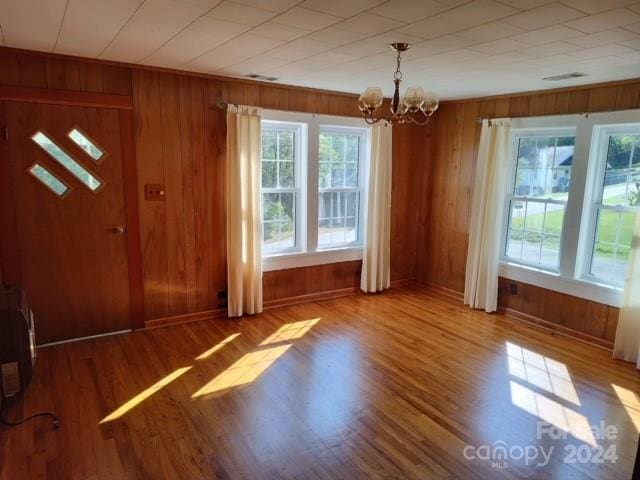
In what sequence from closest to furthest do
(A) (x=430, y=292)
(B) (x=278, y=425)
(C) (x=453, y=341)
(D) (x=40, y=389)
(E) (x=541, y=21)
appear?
(E) (x=541, y=21) → (B) (x=278, y=425) → (D) (x=40, y=389) → (C) (x=453, y=341) → (A) (x=430, y=292)

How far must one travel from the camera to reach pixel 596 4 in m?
2.00

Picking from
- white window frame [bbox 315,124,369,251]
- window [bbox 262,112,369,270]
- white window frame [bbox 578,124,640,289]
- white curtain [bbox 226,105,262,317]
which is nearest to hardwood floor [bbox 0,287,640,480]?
white curtain [bbox 226,105,262,317]

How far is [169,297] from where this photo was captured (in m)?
4.23

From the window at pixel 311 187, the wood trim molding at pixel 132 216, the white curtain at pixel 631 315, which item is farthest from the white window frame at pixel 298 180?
the white curtain at pixel 631 315

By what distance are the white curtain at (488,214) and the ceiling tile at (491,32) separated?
7.23 ft

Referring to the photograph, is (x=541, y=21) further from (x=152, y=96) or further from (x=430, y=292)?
(x=430, y=292)

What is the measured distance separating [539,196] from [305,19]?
Result: 3323mm

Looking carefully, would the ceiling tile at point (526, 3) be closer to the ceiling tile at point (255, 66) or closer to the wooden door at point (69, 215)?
the ceiling tile at point (255, 66)

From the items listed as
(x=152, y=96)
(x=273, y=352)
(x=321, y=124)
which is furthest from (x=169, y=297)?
(x=321, y=124)

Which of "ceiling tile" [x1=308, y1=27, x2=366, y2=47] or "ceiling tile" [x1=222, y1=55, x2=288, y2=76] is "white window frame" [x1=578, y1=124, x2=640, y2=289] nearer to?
"ceiling tile" [x1=308, y1=27, x2=366, y2=47]

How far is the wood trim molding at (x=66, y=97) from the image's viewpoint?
333cm

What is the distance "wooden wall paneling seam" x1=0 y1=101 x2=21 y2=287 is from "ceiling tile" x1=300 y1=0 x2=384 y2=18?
8.84 ft

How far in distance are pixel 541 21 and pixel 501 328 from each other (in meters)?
3.06

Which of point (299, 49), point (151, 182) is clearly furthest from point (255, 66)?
point (151, 182)
